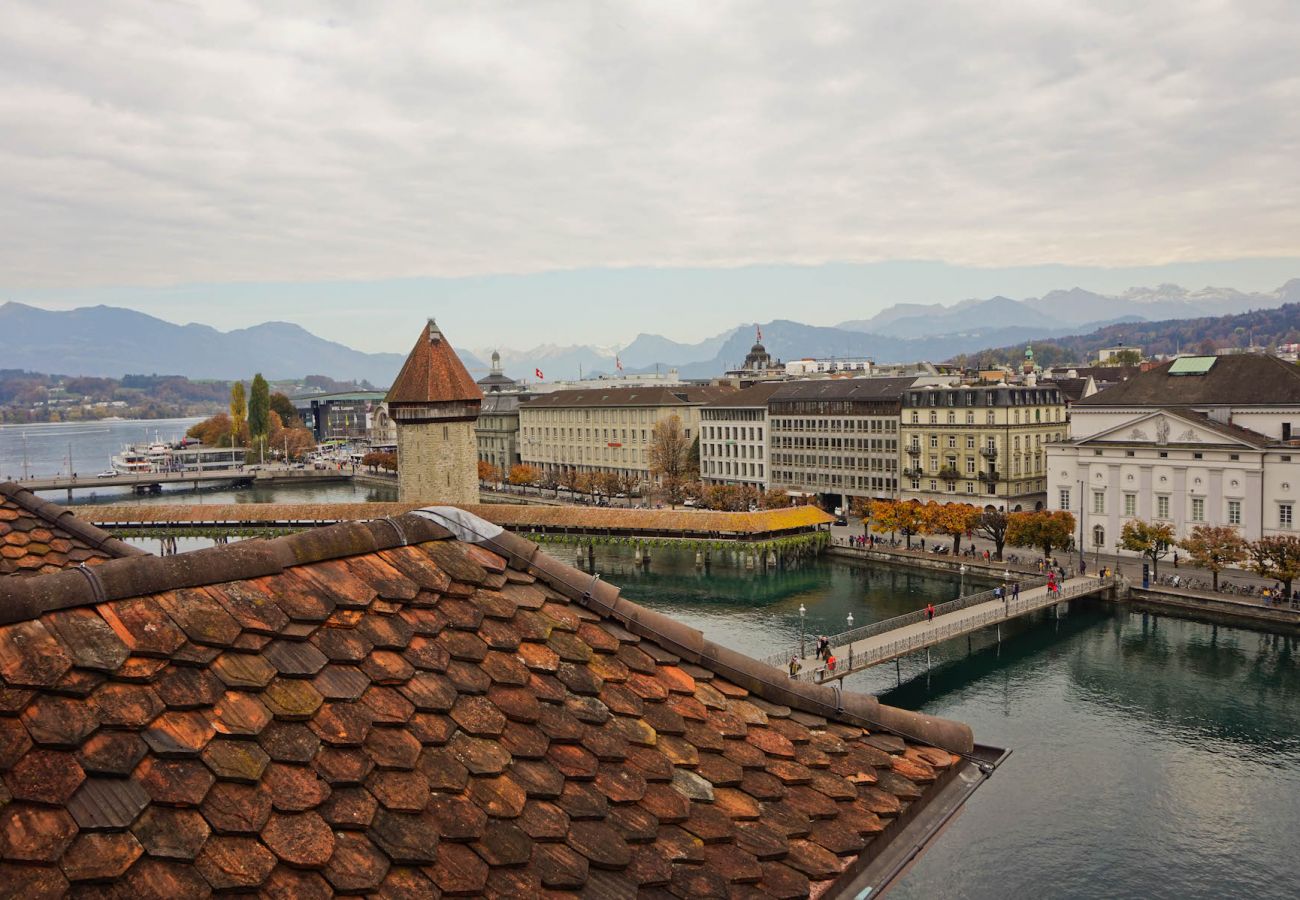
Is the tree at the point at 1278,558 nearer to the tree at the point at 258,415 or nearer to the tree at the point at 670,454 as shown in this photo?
the tree at the point at 670,454

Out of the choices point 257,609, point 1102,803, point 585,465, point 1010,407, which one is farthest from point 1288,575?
point 585,465

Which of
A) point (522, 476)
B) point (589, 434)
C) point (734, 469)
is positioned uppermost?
point (589, 434)

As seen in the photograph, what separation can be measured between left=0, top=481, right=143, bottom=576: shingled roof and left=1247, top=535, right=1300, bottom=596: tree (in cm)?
4152

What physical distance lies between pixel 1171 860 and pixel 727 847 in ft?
66.2

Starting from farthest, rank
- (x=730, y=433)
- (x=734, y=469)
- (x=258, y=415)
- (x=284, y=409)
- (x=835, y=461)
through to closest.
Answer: (x=284, y=409) < (x=258, y=415) < (x=730, y=433) < (x=734, y=469) < (x=835, y=461)

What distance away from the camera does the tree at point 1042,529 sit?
4788 cm

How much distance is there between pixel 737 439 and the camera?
8031 centimetres

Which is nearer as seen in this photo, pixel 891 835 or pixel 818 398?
pixel 891 835

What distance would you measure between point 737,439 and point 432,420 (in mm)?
40878

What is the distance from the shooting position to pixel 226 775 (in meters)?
3.55

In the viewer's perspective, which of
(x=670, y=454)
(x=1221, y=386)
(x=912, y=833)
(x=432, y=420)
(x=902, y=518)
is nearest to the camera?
(x=912, y=833)

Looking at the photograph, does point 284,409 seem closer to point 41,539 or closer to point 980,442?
point 980,442

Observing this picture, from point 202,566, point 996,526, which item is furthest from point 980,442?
point 202,566

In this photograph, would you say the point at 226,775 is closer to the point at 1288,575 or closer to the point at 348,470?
the point at 1288,575
